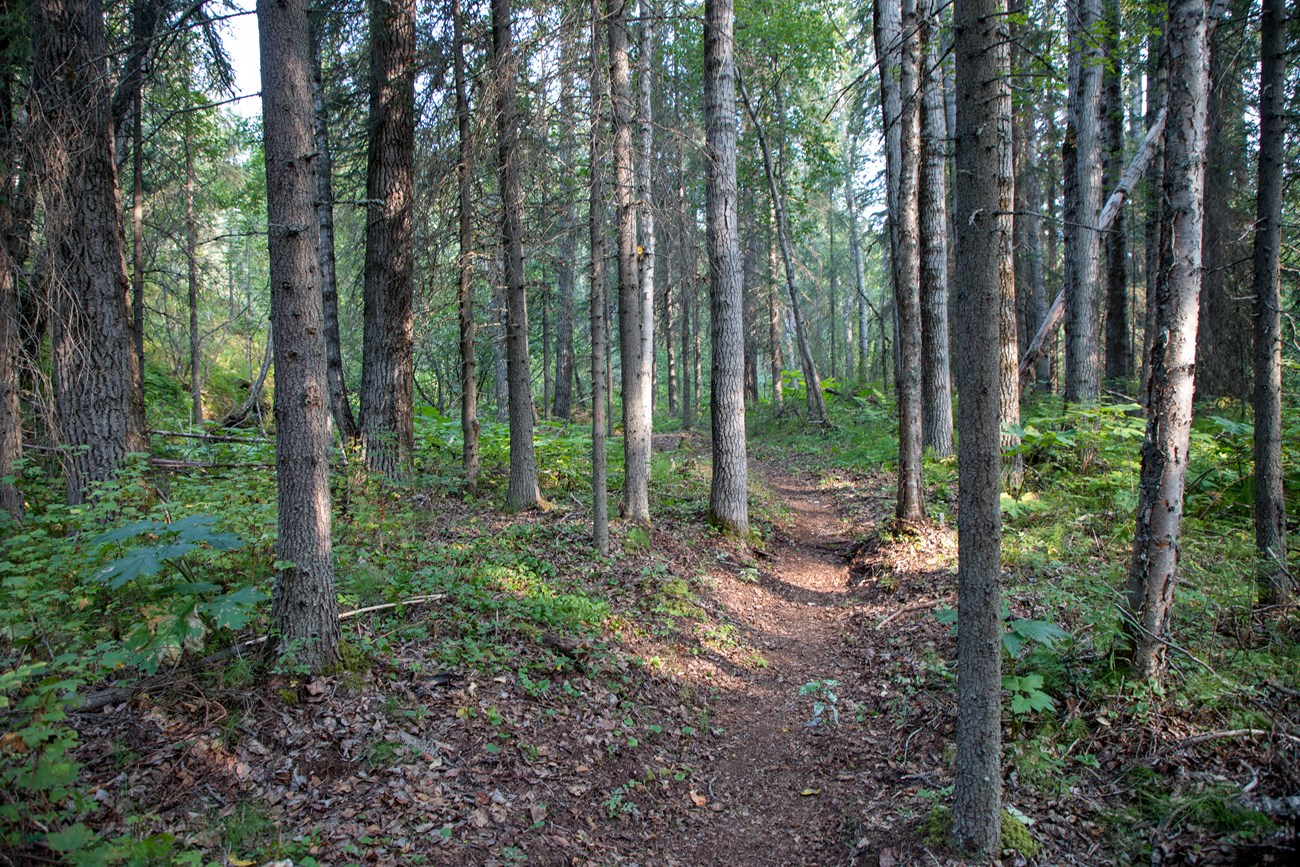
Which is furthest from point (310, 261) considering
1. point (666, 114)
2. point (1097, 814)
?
point (666, 114)

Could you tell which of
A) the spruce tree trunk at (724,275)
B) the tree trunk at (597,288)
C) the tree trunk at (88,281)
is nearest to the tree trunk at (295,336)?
the tree trunk at (597,288)

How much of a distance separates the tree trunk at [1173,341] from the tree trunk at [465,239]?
6.06 metres

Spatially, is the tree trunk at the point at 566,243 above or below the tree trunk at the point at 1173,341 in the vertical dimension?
above

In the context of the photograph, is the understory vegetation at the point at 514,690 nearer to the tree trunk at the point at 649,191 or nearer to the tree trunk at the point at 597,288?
the tree trunk at the point at 597,288

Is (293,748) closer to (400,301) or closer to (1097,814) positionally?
(1097,814)

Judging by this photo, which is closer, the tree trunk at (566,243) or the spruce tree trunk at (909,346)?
the tree trunk at (566,243)

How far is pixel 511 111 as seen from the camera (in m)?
7.29

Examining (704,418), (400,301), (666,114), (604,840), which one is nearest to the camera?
(604,840)

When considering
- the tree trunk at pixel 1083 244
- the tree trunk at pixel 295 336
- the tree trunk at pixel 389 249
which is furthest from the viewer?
the tree trunk at pixel 1083 244

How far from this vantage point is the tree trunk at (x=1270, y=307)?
480 cm

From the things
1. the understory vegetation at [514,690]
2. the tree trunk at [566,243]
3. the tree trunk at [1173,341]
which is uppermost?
the tree trunk at [566,243]

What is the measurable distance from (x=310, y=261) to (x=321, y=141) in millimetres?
9448

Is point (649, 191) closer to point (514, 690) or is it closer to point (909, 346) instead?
point (909, 346)

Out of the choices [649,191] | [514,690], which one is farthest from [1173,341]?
[649,191]
